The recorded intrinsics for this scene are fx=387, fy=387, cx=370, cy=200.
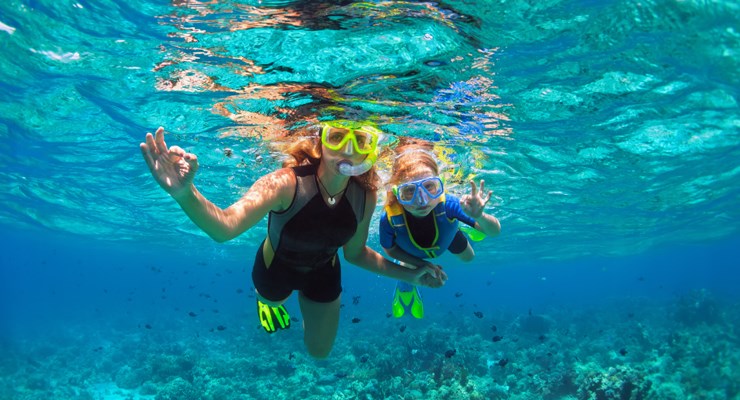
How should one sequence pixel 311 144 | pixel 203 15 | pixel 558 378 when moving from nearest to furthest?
pixel 311 144 → pixel 203 15 → pixel 558 378

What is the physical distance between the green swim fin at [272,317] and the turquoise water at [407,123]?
527 cm

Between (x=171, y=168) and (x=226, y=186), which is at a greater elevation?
(x=171, y=168)

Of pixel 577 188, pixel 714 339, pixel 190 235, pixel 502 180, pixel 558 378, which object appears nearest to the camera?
pixel 558 378

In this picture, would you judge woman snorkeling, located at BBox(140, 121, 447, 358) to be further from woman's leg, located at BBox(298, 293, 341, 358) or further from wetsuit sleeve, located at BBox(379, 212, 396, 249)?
wetsuit sleeve, located at BBox(379, 212, 396, 249)

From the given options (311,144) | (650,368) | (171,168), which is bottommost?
(650,368)

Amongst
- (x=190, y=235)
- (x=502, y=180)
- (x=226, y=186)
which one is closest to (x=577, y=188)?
(x=502, y=180)

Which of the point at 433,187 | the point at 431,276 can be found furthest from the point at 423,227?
the point at 431,276

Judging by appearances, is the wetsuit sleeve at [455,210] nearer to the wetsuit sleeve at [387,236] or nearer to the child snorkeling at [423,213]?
the child snorkeling at [423,213]

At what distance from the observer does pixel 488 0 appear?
690 cm

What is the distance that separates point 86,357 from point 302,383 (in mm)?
22072

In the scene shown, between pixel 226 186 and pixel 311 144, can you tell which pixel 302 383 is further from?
pixel 311 144

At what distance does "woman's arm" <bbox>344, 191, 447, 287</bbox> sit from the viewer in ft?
17.6

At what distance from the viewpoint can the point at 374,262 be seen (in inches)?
229

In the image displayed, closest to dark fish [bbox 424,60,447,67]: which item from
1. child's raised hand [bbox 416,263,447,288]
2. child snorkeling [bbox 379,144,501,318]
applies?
child snorkeling [bbox 379,144,501,318]
